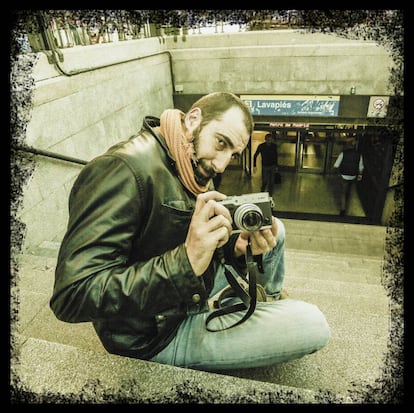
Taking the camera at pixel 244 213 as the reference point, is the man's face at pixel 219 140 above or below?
above

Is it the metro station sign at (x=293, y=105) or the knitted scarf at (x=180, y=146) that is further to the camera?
the metro station sign at (x=293, y=105)

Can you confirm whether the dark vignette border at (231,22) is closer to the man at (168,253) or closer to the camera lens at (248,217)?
the man at (168,253)

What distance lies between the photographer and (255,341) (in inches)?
56.1

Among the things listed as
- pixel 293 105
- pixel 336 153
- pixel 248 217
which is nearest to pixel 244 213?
pixel 248 217

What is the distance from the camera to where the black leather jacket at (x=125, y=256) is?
1.18m

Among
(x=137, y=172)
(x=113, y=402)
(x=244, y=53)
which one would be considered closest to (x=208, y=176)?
(x=137, y=172)

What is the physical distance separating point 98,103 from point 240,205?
3.55 meters

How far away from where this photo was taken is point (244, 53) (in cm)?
645

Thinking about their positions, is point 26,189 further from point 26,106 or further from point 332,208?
point 332,208

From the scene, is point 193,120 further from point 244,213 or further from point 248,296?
point 248,296

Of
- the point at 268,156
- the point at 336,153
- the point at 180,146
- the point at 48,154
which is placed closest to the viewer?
the point at 180,146

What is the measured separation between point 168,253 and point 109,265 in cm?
24

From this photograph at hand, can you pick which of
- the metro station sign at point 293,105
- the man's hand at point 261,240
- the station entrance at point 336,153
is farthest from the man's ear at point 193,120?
the station entrance at point 336,153

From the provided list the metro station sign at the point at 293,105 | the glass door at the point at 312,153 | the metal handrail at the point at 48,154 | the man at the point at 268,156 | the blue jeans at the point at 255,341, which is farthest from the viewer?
the glass door at the point at 312,153
